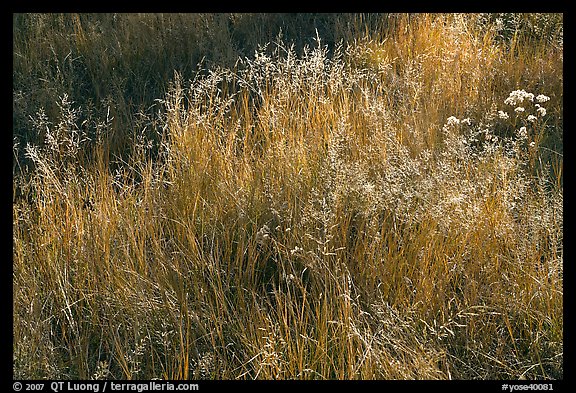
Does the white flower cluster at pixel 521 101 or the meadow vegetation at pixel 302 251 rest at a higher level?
the white flower cluster at pixel 521 101

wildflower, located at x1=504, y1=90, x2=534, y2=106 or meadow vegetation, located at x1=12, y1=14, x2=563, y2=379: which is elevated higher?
wildflower, located at x1=504, y1=90, x2=534, y2=106

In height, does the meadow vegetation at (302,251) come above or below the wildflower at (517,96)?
below

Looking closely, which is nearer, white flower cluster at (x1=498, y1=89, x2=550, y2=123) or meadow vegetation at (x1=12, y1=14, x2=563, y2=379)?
meadow vegetation at (x1=12, y1=14, x2=563, y2=379)

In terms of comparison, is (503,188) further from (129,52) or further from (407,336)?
(129,52)

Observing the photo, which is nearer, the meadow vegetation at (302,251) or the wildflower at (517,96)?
the meadow vegetation at (302,251)

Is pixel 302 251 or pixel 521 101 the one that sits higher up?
pixel 521 101

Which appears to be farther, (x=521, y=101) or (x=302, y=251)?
(x=521, y=101)

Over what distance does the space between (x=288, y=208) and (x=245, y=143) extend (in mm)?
640

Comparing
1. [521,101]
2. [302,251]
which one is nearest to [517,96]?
[521,101]

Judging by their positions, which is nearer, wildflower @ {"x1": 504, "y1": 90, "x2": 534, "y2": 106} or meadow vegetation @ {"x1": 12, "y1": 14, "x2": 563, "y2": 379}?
meadow vegetation @ {"x1": 12, "y1": 14, "x2": 563, "y2": 379}

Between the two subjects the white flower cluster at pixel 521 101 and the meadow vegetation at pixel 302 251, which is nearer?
the meadow vegetation at pixel 302 251

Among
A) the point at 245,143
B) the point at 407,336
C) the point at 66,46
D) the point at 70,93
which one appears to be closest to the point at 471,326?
the point at 407,336

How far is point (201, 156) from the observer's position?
318 cm

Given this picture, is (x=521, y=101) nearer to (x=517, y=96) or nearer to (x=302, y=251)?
(x=517, y=96)
